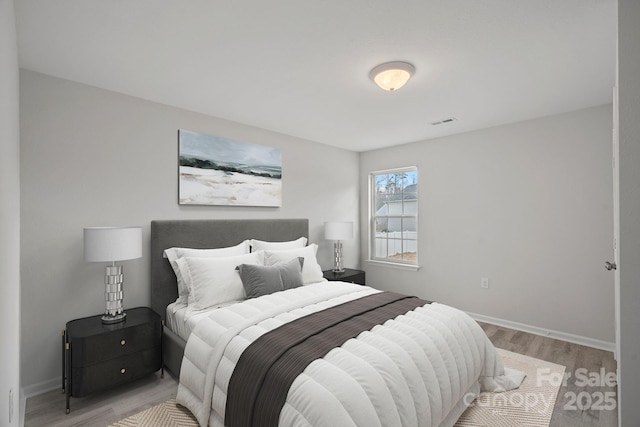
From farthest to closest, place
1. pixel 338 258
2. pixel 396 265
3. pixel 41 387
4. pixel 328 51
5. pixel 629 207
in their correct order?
pixel 396 265, pixel 338 258, pixel 41 387, pixel 328 51, pixel 629 207

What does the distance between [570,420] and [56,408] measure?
3526 mm

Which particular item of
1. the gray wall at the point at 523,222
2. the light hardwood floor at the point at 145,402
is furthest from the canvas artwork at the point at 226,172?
the gray wall at the point at 523,222

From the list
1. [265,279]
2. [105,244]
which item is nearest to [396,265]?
[265,279]

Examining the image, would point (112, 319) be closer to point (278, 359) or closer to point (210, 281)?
point (210, 281)

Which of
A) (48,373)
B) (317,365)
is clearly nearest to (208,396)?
(317,365)

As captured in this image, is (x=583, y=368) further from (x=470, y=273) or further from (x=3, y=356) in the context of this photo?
(x=3, y=356)

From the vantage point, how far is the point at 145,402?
230cm

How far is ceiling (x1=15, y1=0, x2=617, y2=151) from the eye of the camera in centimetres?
172

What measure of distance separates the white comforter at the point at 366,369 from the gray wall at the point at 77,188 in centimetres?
116

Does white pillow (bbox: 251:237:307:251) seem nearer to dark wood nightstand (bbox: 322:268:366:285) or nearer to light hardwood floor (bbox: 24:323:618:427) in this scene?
dark wood nightstand (bbox: 322:268:366:285)

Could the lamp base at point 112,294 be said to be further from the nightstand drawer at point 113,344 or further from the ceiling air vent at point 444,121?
the ceiling air vent at point 444,121

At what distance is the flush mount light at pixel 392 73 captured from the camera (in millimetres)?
2266

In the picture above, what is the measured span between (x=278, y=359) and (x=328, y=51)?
1952mm

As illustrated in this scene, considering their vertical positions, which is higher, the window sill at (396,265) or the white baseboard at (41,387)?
the window sill at (396,265)
